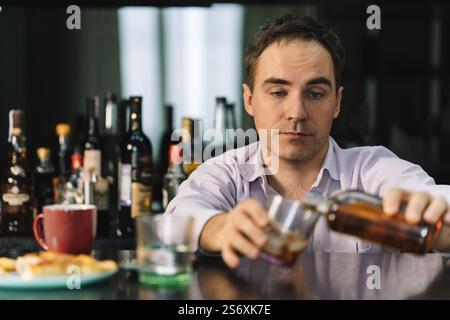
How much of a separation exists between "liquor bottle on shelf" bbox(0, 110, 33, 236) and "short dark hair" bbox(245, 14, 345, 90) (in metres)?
0.72

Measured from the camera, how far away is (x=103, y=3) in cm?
178

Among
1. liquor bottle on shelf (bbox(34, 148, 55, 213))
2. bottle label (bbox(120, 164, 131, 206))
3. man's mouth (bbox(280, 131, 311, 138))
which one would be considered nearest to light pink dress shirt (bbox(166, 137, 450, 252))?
man's mouth (bbox(280, 131, 311, 138))

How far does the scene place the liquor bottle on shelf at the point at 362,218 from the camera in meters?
0.93

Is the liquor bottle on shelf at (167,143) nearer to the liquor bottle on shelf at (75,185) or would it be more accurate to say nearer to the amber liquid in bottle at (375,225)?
the liquor bottle on shelf at (75,185)

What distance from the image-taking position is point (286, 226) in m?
0.90

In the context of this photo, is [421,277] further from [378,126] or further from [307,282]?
[378,126]

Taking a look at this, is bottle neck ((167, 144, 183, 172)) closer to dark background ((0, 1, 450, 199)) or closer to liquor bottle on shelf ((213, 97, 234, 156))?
liquor bottle on shelf ((213, 97, 234, 156))

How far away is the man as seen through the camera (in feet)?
4.96

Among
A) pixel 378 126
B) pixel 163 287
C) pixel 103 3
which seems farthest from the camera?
pixel 378 126

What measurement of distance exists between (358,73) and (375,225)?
2801mm
